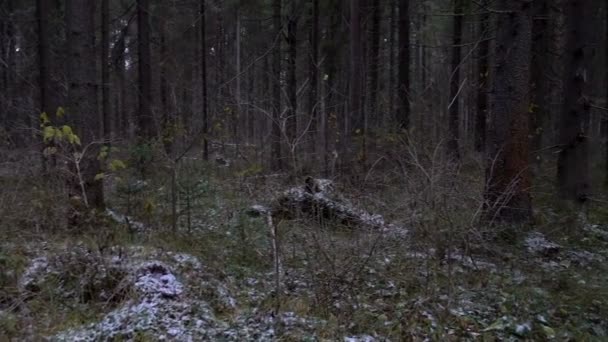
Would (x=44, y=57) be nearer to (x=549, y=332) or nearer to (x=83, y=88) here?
(x=83, y=88)

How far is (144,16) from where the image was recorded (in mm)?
13383

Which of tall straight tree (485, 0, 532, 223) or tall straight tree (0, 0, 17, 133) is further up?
tall straight tree (0, 0, 17, 133)

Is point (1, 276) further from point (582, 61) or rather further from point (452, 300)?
point (582, 61)

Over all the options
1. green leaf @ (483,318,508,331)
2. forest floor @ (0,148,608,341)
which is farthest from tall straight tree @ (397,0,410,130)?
green leaf @ (483,318,508,331)

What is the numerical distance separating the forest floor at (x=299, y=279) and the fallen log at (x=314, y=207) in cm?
33

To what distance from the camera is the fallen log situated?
701 cm

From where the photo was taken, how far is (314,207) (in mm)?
7199

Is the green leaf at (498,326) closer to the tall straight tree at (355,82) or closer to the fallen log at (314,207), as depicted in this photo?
the fallen log at (314,207)

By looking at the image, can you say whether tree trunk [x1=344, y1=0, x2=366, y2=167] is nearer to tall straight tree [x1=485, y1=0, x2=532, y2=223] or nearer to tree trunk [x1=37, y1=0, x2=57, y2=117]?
tall straight tree [x1=485, y1=0, x2=532, y2=223]

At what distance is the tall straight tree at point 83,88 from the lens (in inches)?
253

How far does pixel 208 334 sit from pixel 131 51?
18020 millimetres

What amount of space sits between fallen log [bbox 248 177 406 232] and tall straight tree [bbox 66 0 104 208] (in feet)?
7.53

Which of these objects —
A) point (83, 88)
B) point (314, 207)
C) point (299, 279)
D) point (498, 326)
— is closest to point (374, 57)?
point (314, 207)

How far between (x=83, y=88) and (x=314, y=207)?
3.60m
